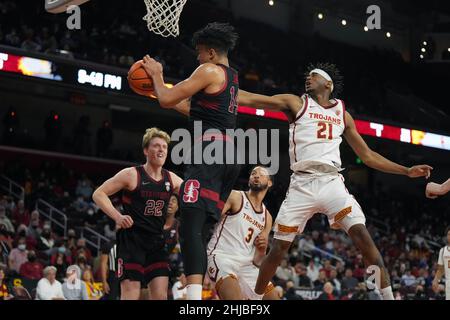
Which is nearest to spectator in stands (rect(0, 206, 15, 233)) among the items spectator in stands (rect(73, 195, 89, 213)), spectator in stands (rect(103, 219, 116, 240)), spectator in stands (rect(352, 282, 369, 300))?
spectator in stands (rect(103, 219, 116, 240))

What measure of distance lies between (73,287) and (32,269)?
1149mm

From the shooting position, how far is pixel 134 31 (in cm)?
2333

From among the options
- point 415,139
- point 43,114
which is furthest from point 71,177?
point 415,139

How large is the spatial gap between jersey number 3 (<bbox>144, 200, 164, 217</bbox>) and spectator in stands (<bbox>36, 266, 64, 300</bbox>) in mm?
6263

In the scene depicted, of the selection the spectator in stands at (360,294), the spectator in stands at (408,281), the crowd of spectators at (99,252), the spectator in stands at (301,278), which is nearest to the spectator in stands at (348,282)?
the crowd of spectators at (99,252)

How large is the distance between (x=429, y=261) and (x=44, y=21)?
41.4 feet

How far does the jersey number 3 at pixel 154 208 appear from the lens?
7.12m

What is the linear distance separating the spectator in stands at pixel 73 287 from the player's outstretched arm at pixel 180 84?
7.94 m

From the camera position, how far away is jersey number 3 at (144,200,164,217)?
23.4ft

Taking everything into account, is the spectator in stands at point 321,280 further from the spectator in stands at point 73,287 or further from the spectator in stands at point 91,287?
the spectator in stands at point 73,287

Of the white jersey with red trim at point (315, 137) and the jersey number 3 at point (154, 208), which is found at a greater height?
the white jersey with red trim at point (315, 137)

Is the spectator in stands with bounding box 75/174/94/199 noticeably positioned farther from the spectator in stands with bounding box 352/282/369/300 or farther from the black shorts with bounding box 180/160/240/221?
the black shorts with bounding box 180/160/240/221

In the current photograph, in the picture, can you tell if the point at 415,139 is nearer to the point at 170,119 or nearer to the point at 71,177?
the point at 170,119

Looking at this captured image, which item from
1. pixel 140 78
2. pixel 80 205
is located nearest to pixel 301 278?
pixel 80 205
